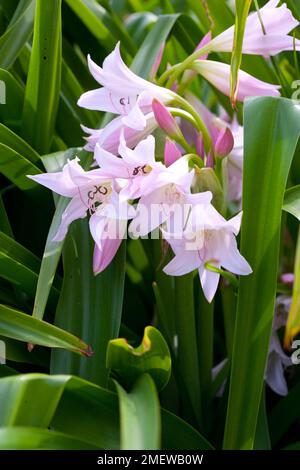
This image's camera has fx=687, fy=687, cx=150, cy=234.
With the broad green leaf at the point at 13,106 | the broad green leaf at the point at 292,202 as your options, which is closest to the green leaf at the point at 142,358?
the broad green leaf at the point at 292,202

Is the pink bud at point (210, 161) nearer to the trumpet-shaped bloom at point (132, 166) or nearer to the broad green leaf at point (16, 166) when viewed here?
the trumpet-shaped bloom at point (132, 166)

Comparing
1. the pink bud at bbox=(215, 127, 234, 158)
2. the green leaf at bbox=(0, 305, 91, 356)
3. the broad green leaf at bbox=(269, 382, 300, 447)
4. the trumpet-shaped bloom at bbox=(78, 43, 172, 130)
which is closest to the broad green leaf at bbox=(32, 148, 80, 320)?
the green leaf at bbox=(0, 305, 91, 356)

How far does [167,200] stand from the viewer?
851 millimetres

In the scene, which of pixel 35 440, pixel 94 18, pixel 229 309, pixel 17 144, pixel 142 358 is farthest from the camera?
pixel 94 18

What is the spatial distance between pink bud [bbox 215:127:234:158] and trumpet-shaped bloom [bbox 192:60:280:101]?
13 centimetres

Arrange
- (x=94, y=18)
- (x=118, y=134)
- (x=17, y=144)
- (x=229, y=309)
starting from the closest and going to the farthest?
(x=118, y=134) → (x=17, y=144) → (x=229, y=309) → (x=94, y=18)

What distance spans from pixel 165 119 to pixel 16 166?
24 centimetres

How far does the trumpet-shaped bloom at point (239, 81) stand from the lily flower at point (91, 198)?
10.0 inches

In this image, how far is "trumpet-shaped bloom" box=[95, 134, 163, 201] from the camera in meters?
0.81

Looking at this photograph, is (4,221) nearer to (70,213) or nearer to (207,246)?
(70,213)

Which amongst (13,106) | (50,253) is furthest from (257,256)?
(13,106)

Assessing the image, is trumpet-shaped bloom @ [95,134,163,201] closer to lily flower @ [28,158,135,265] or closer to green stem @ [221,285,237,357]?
lily flower @ [28,158,135,265]

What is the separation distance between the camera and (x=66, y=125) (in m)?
1.24

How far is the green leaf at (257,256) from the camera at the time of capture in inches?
32.6
